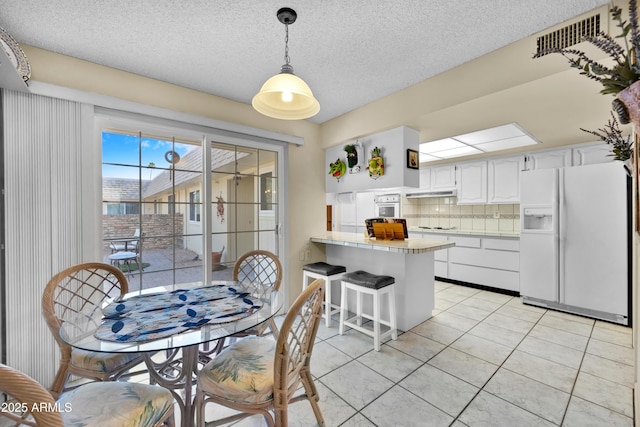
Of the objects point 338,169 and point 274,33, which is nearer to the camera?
point 274,33

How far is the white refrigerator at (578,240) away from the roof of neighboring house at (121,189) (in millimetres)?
4577

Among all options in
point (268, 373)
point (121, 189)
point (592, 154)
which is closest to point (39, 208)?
point (121, 189)

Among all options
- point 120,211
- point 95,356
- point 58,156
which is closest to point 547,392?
point 95,356

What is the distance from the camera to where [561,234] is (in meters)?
3.30

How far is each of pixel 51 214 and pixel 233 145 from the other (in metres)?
1.61

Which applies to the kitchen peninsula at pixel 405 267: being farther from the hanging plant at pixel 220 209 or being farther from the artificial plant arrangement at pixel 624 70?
the artificial plant arrangement at pixel 624 70

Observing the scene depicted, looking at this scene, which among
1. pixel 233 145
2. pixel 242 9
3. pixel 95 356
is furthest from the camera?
pixel 233 145

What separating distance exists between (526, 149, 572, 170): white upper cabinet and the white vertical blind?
5.34m

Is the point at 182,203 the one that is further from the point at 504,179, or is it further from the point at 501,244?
the point at 504,179

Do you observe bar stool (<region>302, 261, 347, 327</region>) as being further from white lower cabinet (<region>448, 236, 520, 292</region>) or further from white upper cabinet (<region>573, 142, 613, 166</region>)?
white upper cabinet (<region>573, 142, 613, 166</region>)

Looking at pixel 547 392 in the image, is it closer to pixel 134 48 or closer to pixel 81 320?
pixel 81 320

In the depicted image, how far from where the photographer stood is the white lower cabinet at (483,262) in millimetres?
3955

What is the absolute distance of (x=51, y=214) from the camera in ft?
6.59

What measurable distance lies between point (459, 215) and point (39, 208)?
5675 millimetres
